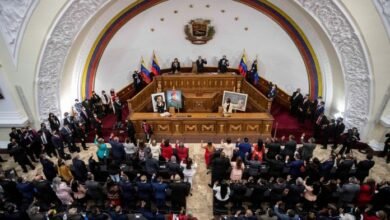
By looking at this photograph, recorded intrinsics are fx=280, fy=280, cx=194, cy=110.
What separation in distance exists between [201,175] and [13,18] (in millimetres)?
7126

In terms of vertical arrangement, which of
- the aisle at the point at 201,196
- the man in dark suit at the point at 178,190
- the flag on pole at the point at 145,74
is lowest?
the aisle at the point at 201,196

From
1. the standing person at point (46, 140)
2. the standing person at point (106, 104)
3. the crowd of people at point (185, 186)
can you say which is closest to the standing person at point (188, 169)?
the crowd of people at point (185, 186)

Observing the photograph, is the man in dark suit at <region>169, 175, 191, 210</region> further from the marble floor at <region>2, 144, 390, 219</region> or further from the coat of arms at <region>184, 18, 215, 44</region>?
the coat of arms at <region>184, 18, 215, 44</region>

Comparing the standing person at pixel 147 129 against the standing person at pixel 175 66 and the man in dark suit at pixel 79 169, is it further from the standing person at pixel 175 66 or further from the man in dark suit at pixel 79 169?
the standing person at pixel 175 66

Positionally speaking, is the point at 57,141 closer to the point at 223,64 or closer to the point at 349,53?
the point at 223,64

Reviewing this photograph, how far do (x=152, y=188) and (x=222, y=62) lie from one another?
25.6 ft

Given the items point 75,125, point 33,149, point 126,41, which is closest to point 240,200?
point 75,125

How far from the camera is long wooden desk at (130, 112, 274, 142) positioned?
31.1 feet

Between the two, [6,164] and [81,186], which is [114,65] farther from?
[81,186]

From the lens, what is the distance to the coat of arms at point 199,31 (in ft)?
39.9

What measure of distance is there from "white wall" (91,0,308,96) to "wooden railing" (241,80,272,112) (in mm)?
1251

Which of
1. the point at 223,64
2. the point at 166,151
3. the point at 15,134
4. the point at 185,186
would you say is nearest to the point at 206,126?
the point at 166,151

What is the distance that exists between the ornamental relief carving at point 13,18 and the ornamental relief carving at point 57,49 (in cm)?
81

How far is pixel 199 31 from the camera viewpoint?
12.4 metres
